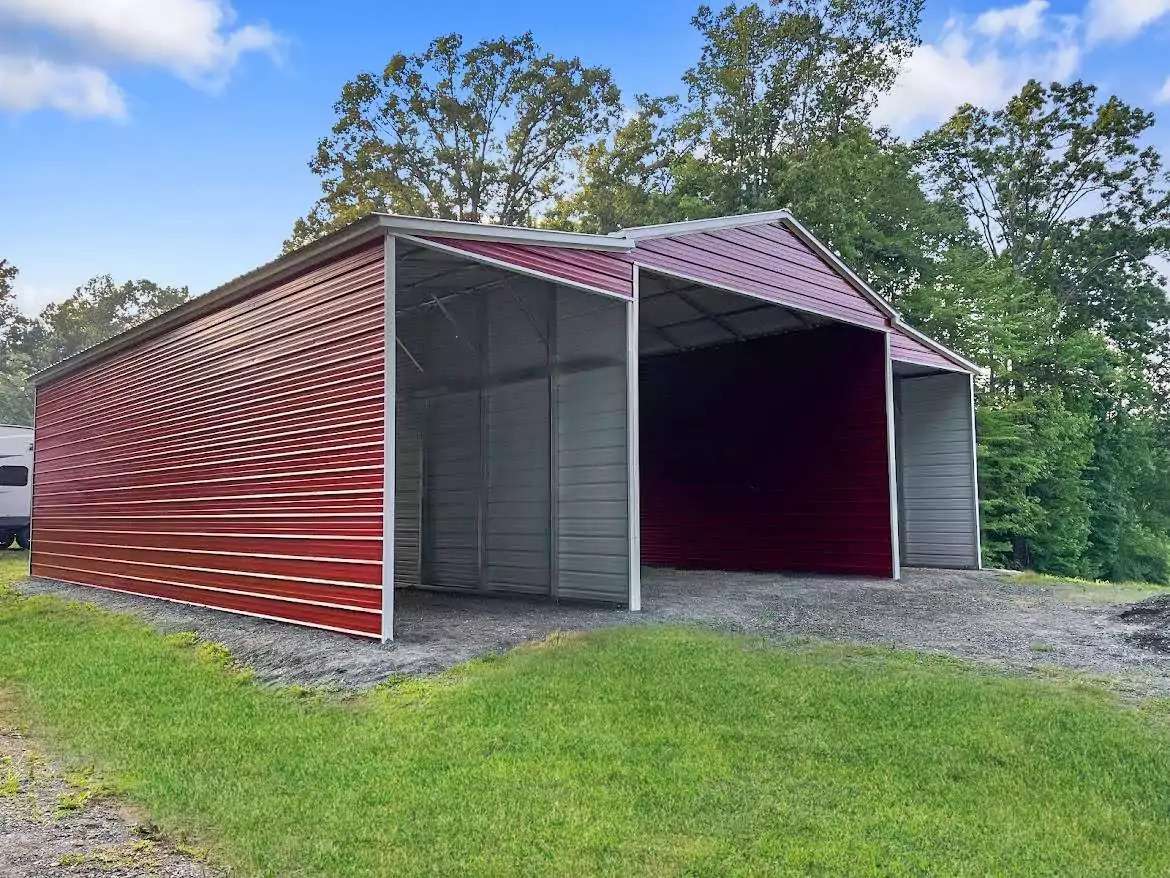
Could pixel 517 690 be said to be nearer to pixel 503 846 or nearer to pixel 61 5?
pixel 503 846

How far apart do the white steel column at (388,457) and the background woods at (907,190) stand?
48.6 ft

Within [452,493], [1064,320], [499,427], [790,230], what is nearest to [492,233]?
[499,427]

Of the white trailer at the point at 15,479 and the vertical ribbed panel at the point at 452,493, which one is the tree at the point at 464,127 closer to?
the white trailer at the point at 15,479

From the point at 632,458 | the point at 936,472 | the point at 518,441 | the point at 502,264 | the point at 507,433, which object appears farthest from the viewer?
the point at 936,472

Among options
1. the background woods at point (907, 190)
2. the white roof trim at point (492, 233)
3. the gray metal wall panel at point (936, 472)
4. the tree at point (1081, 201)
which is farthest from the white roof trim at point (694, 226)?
the tree at point (1081, 201)

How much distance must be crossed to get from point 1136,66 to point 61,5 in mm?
23306

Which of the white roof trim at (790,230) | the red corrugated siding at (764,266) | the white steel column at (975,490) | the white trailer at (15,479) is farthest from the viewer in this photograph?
the white trailer at (15,479)

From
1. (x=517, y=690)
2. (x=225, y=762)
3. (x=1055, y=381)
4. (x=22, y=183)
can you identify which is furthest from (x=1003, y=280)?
(x=22, y=183)

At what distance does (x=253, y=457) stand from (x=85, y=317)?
51721 mm

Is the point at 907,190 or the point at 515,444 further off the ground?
the point at 907,190

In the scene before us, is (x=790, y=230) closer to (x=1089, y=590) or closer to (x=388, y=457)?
(x=1089, y=590)

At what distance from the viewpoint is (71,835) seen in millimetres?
3707

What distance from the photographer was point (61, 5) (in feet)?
38.3

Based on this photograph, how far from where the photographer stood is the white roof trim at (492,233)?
6.86 meters
